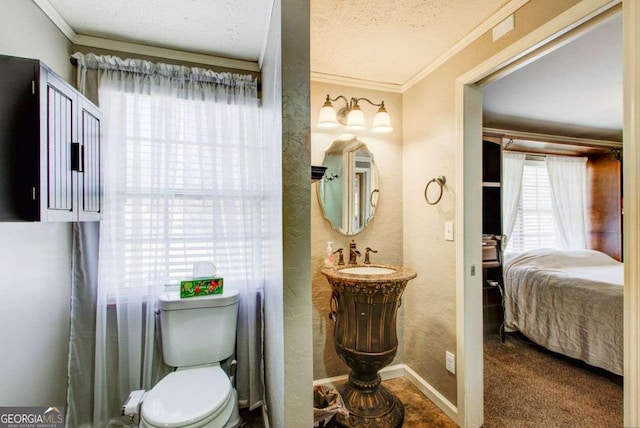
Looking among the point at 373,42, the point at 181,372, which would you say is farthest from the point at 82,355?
the point at 373,42

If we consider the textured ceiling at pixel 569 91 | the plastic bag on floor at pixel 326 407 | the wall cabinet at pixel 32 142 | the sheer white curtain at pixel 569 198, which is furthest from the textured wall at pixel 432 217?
the sheer white curtain at pixel 569 198

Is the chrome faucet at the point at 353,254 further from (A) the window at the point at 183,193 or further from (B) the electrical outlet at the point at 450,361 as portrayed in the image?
(B) the electrical outlet at the point at 450,361

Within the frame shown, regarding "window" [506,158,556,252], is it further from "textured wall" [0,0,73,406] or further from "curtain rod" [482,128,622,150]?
"textured wall" [0,0,73,406]

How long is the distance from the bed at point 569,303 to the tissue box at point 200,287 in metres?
2.99

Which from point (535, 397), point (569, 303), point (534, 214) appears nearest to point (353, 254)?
point (535, 397)

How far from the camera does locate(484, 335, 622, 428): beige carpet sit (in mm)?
1832

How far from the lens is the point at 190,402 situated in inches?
52.7

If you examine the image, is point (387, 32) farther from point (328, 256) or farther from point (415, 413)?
point (415, 413)

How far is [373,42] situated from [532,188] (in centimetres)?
334

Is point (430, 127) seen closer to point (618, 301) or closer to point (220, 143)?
point (220, 143)

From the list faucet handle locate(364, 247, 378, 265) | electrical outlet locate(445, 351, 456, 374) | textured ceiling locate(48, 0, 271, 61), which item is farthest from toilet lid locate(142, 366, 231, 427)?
textured ceiling locate(48, 0, 271, 61)

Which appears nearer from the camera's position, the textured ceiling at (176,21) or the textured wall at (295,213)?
the textured wall at (295,213)

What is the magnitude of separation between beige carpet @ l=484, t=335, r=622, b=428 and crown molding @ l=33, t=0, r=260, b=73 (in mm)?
2869

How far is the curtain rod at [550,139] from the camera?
3.21m
